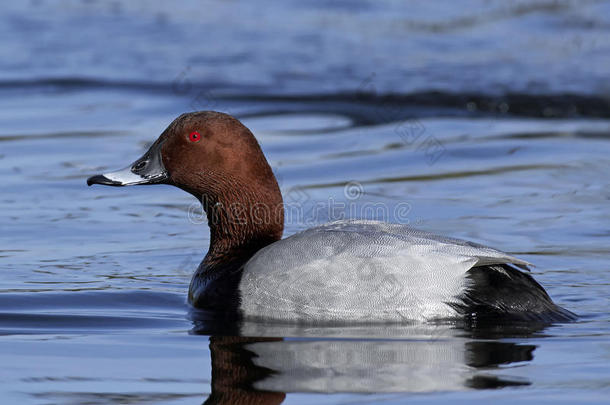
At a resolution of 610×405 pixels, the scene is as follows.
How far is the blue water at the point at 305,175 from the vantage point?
195 inches

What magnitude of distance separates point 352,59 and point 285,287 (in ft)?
Result: 29.7

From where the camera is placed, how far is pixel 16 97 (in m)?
12.8

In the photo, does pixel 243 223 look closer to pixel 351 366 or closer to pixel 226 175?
pixel 226 175

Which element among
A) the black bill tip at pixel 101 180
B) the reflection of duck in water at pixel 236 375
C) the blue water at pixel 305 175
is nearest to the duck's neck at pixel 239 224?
the blue water at pixel 305 175

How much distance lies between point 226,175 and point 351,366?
1786 mm

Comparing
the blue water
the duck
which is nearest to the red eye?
the duck

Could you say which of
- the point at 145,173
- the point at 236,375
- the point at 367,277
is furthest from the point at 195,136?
the point at 236,375

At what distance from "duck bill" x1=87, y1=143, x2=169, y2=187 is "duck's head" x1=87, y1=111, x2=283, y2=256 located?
1 centimetres

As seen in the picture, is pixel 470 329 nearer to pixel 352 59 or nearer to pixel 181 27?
pixel 352 59

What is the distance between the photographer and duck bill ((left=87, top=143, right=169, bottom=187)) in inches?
257

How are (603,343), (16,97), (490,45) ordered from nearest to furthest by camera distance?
(603,343)
(16,97)
(490,45)

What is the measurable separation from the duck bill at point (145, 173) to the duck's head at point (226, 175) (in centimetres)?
1

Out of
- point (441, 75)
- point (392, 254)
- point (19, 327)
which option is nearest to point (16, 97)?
point (441, 75)

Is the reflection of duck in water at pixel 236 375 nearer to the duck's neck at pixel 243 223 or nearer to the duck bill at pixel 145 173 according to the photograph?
the duck's neck at pixel 243 223
